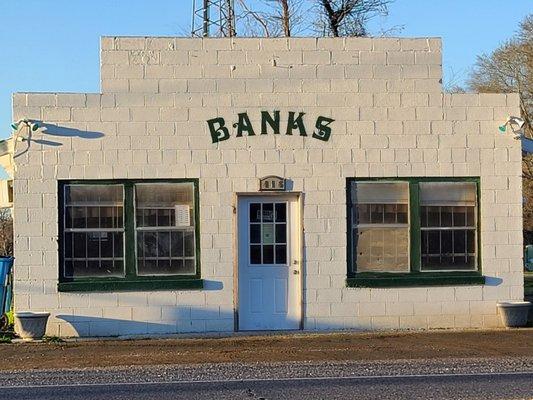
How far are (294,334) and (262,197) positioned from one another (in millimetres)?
2275

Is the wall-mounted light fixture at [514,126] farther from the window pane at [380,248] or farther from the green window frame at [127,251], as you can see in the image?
the green window frame at [127,251]

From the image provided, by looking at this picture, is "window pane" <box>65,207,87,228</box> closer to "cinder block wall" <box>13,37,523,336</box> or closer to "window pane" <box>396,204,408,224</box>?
"cinder block wall" <box>13,37,523,336</box>

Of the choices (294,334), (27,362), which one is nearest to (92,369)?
(27,362)

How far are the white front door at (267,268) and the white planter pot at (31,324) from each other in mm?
3124

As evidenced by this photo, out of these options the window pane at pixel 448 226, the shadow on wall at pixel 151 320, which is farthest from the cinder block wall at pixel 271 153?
the window pane at pixel 448 226

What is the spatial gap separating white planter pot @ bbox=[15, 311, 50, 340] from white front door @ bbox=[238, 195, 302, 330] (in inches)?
123

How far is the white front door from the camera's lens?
15930 millimetres

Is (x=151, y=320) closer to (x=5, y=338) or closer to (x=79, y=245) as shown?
(x=79, y=245)

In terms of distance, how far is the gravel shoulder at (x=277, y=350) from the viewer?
13.0m

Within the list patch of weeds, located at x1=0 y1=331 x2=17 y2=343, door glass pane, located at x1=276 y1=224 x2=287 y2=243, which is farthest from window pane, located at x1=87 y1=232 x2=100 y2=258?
door glass pane, located at x1=276 y1=224 x2=287 y2=243

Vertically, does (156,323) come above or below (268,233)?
below

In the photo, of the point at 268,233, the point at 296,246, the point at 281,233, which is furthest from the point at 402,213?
the point at 268,233

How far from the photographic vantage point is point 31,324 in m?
15.1

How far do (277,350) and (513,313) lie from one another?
4496 millimetres
